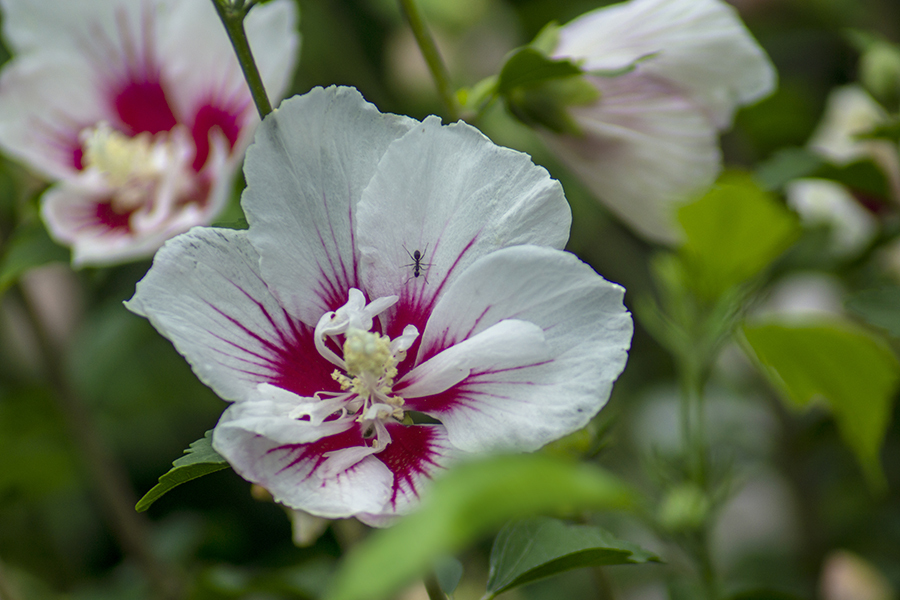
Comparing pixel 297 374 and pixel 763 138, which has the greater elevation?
pixel 297 374

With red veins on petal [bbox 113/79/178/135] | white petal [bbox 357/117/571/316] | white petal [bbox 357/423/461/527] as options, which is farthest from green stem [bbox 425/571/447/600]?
red veins on petal [bbox 113/79/178/135]

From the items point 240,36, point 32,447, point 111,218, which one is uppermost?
point 240,36

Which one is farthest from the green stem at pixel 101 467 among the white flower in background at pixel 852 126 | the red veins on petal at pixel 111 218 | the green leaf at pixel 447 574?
the white flower in background at pixel 852 126

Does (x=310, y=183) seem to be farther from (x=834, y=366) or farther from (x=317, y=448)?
(x=834, y=366)

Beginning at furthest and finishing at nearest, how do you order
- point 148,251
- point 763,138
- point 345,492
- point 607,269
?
point 607,269
point 763,138
point 148,251
point 345,492

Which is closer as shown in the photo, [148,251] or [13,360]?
[148,251]

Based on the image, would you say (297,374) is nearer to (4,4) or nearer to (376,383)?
(376,383)

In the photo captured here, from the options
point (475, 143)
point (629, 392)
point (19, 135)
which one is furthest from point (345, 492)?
point (629, 392)

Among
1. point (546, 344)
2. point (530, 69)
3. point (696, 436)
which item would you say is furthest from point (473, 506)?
point (696, 436)
